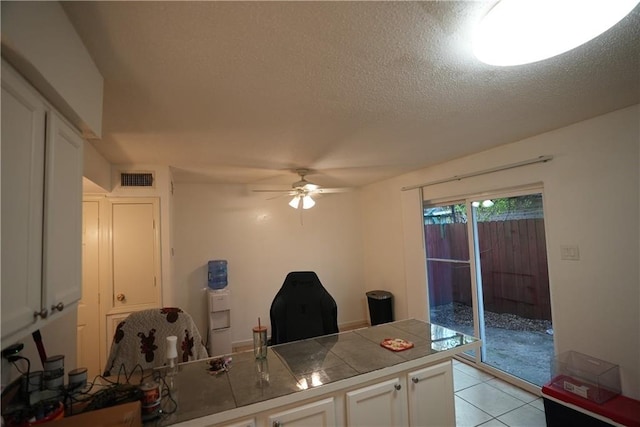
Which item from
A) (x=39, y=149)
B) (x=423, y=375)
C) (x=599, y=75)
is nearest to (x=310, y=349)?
(x=423, y=375)

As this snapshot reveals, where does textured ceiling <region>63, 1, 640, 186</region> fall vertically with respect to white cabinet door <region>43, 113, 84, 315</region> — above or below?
above

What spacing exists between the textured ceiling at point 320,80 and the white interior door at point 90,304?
32.3 inches

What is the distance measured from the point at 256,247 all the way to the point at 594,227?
3.99 metres

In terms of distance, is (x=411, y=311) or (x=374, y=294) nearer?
(x=411, y=311)

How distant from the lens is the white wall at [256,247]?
4281mm

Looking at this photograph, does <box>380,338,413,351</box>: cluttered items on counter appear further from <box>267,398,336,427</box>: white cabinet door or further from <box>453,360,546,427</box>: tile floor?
<box>453,360,546,427</box>: tile floor

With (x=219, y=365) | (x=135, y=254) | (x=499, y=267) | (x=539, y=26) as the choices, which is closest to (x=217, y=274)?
(x=135, y=254)

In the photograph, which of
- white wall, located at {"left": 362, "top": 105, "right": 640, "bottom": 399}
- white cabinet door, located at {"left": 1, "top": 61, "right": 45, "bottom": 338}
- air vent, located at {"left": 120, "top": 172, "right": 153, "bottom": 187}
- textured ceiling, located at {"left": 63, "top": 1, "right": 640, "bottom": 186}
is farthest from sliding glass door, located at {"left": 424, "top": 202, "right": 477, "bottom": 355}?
white cabinet door, located at {"left": 1, "top": 61, "right": 45, "bottom": 338}

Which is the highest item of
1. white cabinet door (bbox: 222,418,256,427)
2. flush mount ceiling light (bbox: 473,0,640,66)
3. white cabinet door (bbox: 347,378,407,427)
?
flush mount ceiling light (bbox: 473,0,640,66)

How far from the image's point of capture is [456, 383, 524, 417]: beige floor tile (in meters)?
2.62

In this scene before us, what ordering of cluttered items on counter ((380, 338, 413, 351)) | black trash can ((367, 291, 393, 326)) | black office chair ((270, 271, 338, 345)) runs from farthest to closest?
black trash can ((367, 291, 393, 326)), black office chair ((270, 271, 338, 345)), cluttered items on counter ((380, 338, 413, 351))

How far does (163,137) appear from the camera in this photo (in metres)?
2.42

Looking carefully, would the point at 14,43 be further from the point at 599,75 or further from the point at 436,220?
the point at 436,220

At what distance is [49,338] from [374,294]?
12.9ft
